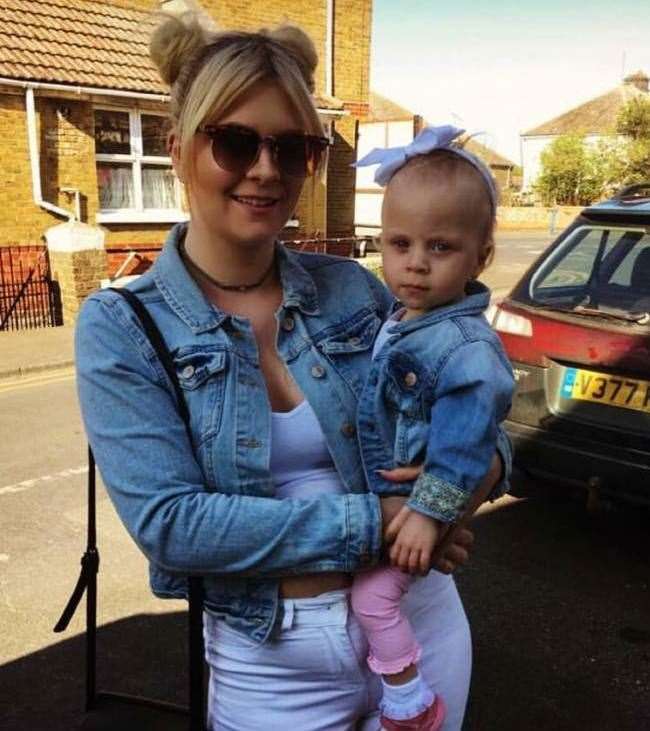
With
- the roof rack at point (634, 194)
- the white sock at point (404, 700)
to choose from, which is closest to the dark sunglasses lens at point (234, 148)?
the white sock at point (404, 700)

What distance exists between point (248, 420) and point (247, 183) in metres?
0.45

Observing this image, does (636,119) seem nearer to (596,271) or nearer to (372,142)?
(372,142)

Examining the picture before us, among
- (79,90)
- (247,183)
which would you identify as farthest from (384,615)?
(79,90)

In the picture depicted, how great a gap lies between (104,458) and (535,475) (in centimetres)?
329

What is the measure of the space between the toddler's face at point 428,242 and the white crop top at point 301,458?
34 cm

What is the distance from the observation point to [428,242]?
1.57m

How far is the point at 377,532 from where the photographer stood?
4.43ft

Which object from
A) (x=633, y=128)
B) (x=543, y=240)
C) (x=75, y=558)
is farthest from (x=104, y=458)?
(x=633, y=128)

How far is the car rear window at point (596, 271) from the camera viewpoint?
4297 millimetres

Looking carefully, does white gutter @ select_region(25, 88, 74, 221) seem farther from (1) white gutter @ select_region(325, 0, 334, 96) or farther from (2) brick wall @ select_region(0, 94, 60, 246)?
(1) white gutter @ select_region(325, 0, 334, 96)

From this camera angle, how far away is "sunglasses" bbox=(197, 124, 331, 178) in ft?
4.54

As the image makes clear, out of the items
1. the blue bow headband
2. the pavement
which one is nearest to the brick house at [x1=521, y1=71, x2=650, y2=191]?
the pavement

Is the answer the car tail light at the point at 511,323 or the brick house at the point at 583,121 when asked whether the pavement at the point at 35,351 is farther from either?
the brick house at the point at 583,121

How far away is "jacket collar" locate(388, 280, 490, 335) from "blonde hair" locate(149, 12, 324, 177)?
0.43 m
